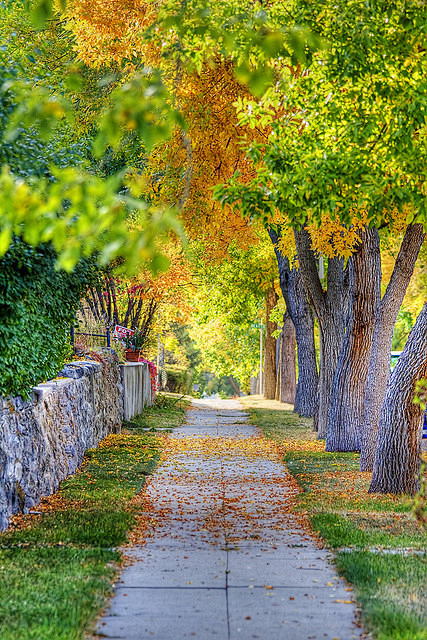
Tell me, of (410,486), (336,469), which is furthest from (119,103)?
(336,469)

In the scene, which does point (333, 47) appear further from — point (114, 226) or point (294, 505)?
point (114, 226)

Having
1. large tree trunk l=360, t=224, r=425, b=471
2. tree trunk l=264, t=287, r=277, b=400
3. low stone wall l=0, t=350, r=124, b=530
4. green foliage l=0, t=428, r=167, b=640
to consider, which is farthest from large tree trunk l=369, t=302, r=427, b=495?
tree trunk l=264, t=287, r=277, b=400

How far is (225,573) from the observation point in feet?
22.0

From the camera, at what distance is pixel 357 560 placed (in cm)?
690

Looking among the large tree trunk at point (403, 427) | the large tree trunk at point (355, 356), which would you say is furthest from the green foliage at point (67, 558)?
the large tree trunk at point (355, 356)

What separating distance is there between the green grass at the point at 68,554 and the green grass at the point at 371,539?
1.93 meters

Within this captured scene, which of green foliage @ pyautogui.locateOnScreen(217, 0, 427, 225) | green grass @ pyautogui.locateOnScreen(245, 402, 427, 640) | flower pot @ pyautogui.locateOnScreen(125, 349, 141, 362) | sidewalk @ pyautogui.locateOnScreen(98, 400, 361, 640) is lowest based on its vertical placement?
sidewalk @ pyautogui.locateOnScreen(98, 400, 361, 640)

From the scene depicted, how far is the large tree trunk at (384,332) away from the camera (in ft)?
39.2

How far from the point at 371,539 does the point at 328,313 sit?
32.6ft

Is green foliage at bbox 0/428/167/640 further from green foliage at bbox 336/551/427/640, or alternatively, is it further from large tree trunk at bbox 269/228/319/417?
large tree trunk at bbox 269/228/319/417

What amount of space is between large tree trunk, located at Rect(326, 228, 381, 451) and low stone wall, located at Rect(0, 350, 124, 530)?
4.58 metres

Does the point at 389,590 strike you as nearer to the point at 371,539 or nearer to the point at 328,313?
the point at 371,539

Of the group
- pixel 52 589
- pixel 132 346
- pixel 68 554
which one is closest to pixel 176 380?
pixel 132 346

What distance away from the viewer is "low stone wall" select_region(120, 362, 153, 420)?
20003mm
